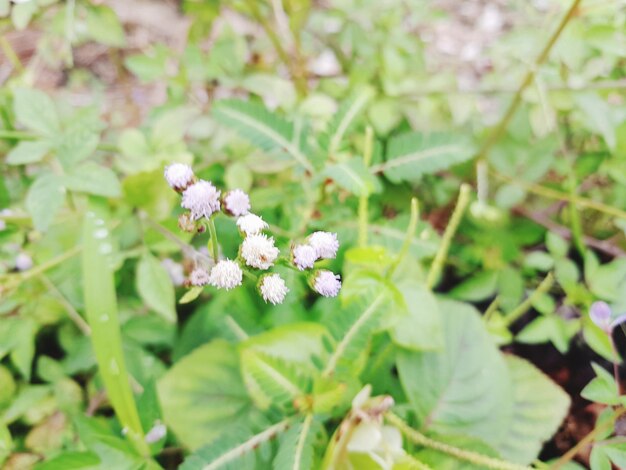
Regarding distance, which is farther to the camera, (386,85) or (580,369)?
(386,85)

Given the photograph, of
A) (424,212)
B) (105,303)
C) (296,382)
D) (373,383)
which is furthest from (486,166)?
(105,303)

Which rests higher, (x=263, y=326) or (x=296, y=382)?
(x=296, y=382)

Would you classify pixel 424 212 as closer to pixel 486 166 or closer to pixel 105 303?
pixel 486 166

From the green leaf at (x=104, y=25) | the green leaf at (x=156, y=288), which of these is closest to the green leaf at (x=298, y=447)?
the green leaf at (x=156, y=288)

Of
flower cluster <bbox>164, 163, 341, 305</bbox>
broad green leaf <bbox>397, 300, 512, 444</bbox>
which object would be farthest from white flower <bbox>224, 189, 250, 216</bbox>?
broad green leaf <bbox>397, 300, 512, 444</bbox>

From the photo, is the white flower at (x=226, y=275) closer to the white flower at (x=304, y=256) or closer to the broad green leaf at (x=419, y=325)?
the white flower at (x=304, y=256)

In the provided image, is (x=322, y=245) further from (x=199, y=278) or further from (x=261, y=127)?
(x=261, y=127)

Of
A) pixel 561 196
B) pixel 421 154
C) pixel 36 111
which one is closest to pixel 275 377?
pixel 421 154
